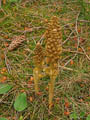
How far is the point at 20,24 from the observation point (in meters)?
2.98

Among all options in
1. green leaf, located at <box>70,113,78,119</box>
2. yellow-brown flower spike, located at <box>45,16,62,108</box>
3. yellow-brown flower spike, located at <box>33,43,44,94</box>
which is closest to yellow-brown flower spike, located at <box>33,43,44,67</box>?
yellow-brown flower spike, located at <box>33,43,44,94</box>

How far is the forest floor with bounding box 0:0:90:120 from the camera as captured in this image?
2021 millimetres

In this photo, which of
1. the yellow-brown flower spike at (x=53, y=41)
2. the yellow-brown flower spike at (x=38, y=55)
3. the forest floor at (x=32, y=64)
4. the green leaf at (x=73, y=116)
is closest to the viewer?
the yellow-brown flower spike at (x=53, y=41)

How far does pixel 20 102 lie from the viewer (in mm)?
2004

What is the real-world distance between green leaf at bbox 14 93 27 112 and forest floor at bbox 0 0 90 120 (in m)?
0.05

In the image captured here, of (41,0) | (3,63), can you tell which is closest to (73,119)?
(3,63)

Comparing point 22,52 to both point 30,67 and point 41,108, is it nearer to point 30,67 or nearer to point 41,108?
point 30,67

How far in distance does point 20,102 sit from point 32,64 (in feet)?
1.82

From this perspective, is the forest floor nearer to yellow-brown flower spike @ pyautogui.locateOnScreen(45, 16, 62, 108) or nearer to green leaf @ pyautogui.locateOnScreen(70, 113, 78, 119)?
green leaf @ pyautogui.locateOnScreen(70, 113, 78, 119)

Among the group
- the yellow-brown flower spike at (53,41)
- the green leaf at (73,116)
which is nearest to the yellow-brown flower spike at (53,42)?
the yellow-brown flower spike at (53,41)

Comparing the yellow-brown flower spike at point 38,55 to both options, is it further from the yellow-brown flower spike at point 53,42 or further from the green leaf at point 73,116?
the green leaf at point 73,116

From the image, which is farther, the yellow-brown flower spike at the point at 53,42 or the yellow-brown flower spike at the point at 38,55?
the yellow-brown flower spike at the point at 38,55

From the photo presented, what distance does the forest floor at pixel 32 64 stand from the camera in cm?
202

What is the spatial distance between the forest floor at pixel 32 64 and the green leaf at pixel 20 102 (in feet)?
0.15
